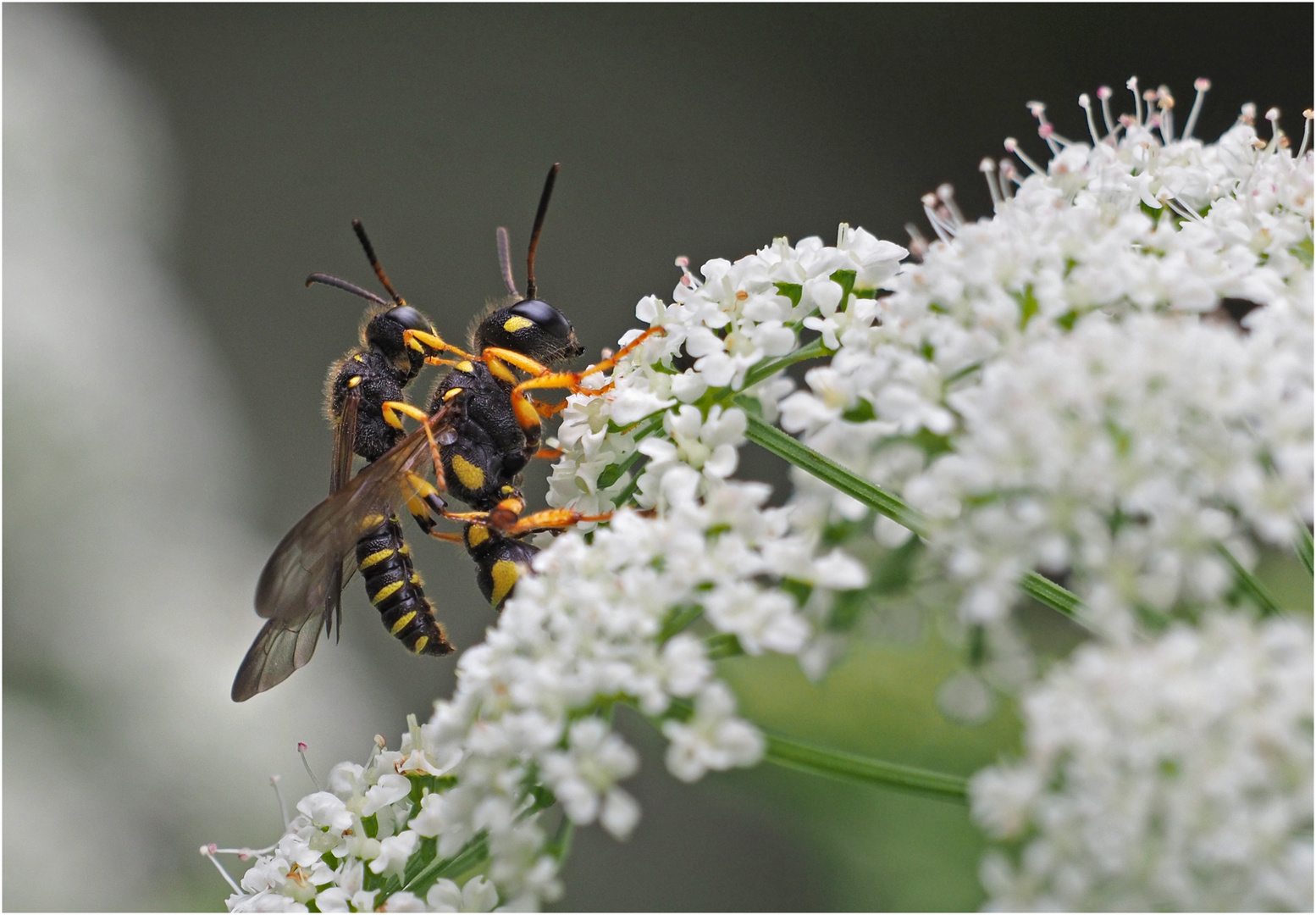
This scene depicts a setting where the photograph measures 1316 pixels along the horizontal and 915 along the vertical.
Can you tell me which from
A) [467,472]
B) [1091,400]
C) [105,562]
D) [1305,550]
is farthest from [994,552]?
[105,562]

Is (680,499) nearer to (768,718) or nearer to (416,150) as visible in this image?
(768,718)

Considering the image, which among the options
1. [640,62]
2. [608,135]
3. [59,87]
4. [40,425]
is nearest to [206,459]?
[40,425]

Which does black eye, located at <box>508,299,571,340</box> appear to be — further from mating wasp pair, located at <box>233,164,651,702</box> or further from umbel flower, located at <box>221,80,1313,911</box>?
umbel flower, located at <box>221,80,1313,911</box>

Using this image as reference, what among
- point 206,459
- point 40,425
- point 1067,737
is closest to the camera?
point 1067,737

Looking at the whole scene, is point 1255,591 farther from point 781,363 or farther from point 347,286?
point 347,286

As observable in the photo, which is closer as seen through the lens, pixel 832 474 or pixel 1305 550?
pixel 1305 550

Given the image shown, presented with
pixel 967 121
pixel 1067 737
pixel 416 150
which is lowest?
pixel 1067 737

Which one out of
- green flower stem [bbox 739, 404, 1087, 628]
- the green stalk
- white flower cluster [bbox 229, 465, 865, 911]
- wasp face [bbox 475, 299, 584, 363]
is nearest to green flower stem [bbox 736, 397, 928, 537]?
green flower stem [bbox 739, 404, 1087, 628]
